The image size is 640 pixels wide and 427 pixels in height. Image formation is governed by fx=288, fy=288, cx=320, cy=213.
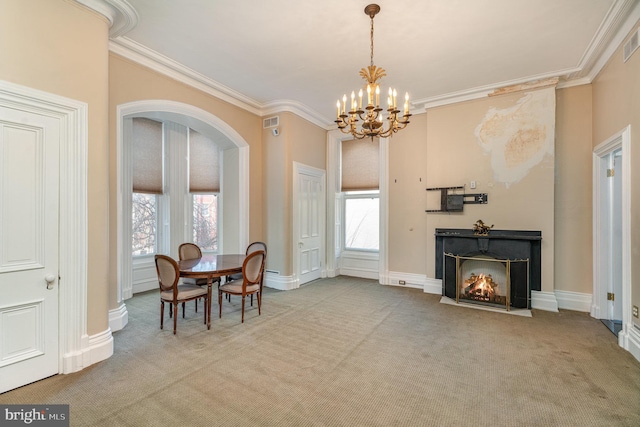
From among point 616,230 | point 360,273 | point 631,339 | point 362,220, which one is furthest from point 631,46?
point 360,273

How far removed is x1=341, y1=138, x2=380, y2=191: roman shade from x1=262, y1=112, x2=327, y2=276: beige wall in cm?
129

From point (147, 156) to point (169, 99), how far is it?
168cm

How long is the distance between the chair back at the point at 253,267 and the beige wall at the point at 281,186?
4.79 ft

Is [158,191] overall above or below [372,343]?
above

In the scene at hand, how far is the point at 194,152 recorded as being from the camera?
5.72m

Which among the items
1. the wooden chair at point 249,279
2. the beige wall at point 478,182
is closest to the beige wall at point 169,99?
the wooden chair at point 249,279

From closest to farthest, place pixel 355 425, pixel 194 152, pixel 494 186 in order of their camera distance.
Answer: pixel 355 425, pixel 494 186, pixel 194 152

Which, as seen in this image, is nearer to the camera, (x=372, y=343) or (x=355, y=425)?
(x=355, y=425)

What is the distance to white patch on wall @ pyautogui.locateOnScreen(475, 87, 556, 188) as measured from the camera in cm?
420

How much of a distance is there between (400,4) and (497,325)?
12.5ft

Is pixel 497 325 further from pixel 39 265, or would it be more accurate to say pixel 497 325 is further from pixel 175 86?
pixel 175 86

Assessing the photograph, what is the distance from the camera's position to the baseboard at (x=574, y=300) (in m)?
4.09

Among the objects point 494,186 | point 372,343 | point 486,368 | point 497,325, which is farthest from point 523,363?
point 494,186

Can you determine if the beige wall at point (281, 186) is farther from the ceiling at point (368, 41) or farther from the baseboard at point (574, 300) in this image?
the baseboard at point (574, 300)
